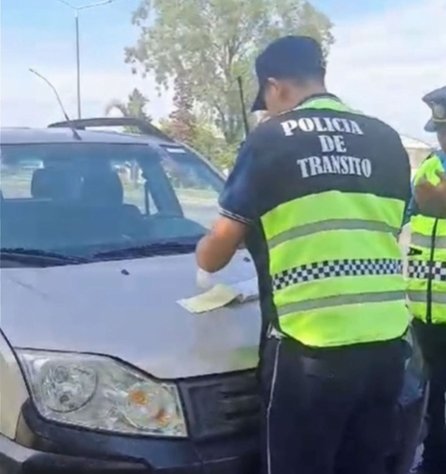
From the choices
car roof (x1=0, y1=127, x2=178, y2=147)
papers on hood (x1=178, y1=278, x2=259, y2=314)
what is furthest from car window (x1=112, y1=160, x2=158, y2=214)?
papers on hood (x1=178, y1=278, x2=259, y2=314)

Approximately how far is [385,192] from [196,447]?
0.96m

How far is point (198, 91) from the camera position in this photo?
40500mm

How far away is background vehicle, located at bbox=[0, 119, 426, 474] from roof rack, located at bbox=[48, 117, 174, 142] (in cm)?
112

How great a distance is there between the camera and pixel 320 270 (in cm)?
280

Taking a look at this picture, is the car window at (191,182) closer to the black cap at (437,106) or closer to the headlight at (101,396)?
the black cap at (437,106)

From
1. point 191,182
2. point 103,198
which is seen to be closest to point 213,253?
point 103,198

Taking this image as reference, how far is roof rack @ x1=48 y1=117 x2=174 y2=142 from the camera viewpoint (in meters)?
5.02

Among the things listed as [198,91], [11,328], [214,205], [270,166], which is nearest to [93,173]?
[214,205]

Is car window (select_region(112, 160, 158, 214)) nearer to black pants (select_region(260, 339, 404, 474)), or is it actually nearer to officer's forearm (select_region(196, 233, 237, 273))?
officer's forearm (select_region(196, 233, 237, 273))

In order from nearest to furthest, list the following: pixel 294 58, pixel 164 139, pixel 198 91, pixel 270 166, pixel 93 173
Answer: pixel 270 166 → pixel 294 58 → pixel 93 173 → pixel 164 139 → pixel 198 91

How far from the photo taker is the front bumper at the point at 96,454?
9.31 feet

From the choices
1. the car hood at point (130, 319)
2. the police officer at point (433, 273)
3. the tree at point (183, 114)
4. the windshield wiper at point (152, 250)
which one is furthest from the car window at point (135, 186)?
the tree at point (183, 114)

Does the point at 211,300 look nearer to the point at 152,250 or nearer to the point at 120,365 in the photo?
the point at 120,365

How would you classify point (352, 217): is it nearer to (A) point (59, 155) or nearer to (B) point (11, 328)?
(B) point (11, 328)
